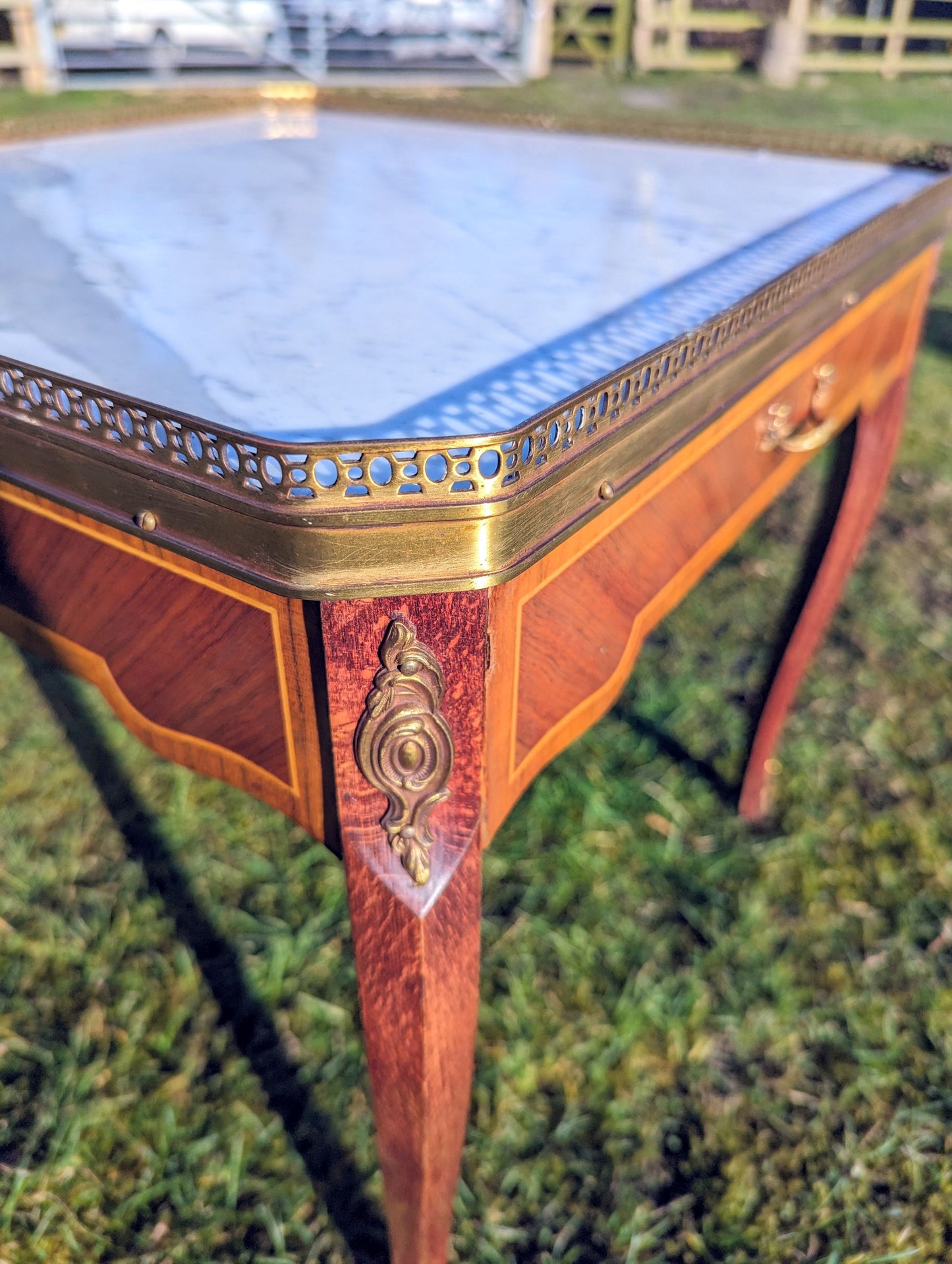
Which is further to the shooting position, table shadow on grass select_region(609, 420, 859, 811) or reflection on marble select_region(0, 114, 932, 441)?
table shadow on grass select_region(609, 420, 859, 811)

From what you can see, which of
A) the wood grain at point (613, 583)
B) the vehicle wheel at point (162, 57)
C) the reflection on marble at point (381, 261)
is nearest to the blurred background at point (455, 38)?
the vehicle wheel at point (162, 57)

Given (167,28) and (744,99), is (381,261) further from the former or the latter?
(744,99)

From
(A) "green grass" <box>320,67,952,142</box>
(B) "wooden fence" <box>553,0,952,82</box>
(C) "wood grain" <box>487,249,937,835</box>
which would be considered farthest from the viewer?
(B) "wooden fence" <box>553,0,952,82</box>

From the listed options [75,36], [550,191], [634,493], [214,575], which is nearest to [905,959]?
[634,493]

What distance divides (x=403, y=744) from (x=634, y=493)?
0.31 metres

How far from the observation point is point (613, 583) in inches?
34.1

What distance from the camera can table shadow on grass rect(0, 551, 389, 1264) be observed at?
1.37m

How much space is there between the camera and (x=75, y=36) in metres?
7.18

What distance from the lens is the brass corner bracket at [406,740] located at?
0.65 metres

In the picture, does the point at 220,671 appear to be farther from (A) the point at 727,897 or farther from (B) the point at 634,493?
(A) the point at 727,897

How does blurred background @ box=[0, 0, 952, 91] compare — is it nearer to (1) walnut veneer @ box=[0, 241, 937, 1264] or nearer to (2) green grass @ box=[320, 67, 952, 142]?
(2) green grass @ box=[320, 67, 952, 142]

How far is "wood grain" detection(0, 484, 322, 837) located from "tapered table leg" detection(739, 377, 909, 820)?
1.20 m

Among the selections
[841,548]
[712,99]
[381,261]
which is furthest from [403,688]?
[712,99]

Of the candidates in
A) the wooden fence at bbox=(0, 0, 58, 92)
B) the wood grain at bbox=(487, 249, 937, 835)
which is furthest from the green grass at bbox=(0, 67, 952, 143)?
the wood grain at bbox=(487, 249, 937, 835)
